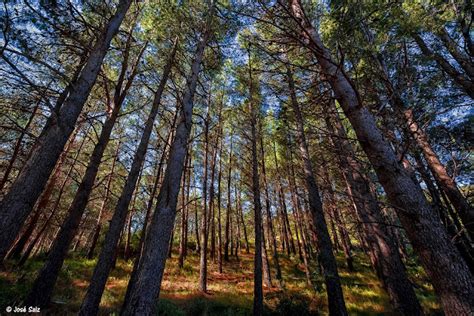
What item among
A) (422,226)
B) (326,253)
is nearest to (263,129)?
(326,253)

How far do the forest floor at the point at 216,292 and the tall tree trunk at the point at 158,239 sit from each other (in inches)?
167

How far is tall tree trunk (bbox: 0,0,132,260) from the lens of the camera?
2887 millimetres

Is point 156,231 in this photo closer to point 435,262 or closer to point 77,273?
point 435,262

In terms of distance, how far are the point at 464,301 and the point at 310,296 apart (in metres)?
9.28

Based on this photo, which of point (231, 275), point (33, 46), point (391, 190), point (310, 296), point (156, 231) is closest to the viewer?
point (391, 190)

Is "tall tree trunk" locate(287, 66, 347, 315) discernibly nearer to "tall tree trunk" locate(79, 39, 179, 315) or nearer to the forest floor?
the forest floor

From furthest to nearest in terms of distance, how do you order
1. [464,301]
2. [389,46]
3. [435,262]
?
1. [389,46]
2. [435,262]
3. [464,301]

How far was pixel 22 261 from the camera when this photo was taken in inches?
378

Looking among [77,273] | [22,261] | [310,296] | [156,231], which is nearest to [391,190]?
[156,231]

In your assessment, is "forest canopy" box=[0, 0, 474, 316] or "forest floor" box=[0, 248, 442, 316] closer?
"forest canopy" box=[0, 0, 474, 316]

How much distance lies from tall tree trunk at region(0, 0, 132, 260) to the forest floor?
12.0 ft

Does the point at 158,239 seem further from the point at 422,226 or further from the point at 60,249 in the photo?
the point at 60,249

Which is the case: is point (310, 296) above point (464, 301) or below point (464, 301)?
below

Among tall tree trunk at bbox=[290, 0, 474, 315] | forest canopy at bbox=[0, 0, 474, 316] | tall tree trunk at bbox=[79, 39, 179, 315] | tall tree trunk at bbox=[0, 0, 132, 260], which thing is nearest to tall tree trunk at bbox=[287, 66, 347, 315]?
forest canopy at bbox=[0, 0, 474, 316]
